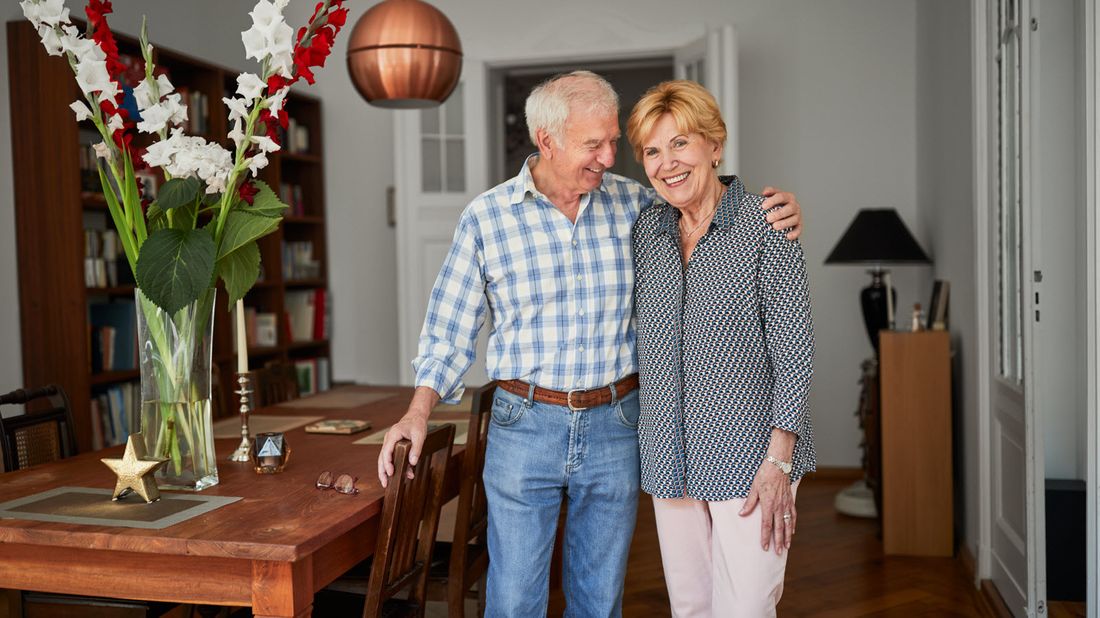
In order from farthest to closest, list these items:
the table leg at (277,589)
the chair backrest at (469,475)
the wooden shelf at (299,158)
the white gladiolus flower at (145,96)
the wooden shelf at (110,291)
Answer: the wooden shelf at (299,158) → the wooden shelf at (110,291) → the chair backrest at (469,475) → the white gladiolus flower at (145,96) → the table leg at (277,589)

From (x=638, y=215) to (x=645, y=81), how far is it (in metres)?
7.25

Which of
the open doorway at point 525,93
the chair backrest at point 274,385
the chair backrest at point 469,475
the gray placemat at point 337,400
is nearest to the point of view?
the chair backrest at point 469,475

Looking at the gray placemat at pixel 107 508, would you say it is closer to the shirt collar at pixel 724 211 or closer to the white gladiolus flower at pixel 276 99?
the white gladiolus flower at pixel 276 99

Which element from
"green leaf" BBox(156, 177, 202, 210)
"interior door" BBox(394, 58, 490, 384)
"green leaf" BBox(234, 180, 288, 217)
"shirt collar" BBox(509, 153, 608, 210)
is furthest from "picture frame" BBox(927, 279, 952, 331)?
"green leaf" BBox(156, 177, 202, 210)

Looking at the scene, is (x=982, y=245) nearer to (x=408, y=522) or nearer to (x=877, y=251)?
(x=877, y=251)

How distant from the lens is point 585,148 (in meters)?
2.16

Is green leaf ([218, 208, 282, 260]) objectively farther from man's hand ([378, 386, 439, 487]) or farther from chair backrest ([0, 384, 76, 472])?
chair backrest ([0, 384, 76, 472])

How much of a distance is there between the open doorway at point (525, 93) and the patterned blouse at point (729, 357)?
264 centimetres

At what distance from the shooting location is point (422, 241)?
19.3 ft

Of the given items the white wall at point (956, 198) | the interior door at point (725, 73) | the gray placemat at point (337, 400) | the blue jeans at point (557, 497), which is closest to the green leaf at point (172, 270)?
the blue jeans at point (557, 497)

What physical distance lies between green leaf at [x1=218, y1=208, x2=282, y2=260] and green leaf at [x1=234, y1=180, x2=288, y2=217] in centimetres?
Answer: 1

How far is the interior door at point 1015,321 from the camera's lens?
2.91 m

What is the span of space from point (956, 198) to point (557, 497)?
292cm

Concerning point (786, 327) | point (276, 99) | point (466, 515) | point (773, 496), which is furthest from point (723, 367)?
point (276, 99)
